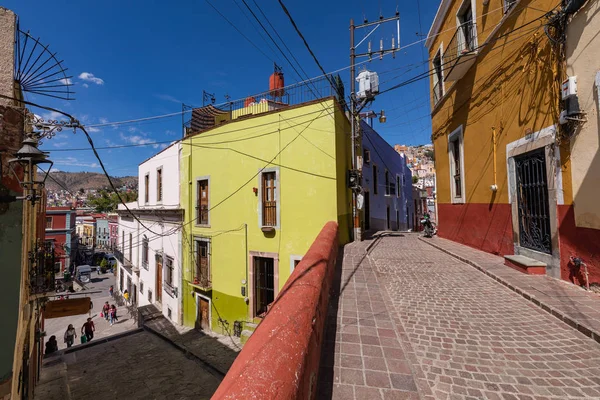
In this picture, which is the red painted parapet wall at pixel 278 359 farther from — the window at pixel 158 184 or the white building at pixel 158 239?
the window at pixel 158 184

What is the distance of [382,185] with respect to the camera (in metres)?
17.8

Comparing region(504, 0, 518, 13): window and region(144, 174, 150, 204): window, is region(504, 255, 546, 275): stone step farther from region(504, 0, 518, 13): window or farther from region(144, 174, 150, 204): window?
region(144, 174, 150, 204): window

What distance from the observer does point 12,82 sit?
4895 mm

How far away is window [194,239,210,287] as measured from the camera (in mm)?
11719

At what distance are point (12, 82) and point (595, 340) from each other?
9.59 metres

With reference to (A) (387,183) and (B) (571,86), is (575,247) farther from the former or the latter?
(A) (387,183)

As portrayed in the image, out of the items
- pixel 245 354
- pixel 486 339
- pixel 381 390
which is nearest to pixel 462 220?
pixel 486 339

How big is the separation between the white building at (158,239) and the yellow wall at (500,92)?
12.2 meters

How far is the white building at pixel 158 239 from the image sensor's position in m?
13.4

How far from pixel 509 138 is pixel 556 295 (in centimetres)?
387

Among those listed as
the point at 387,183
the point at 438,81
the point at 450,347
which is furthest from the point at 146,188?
the point at 450,347

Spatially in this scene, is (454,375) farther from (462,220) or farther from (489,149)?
(462,220)

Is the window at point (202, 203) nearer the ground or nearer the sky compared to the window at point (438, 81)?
nearer the ground

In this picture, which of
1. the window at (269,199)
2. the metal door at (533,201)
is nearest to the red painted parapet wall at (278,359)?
the metal door at (533,201)
